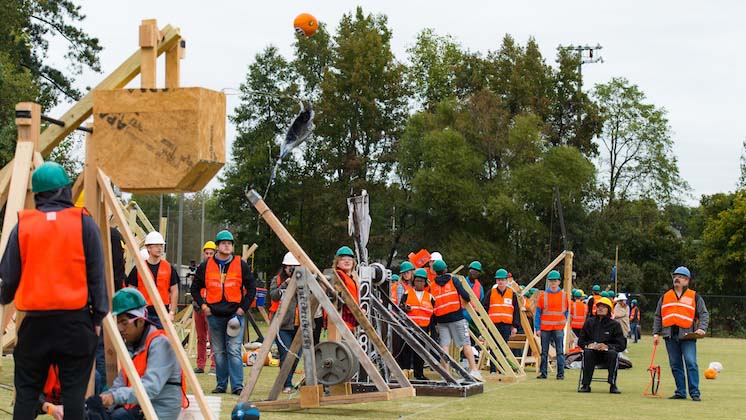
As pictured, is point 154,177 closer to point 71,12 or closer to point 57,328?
point 57,328

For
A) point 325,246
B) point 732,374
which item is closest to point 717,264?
point 325,246

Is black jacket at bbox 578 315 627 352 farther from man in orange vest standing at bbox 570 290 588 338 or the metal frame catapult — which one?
man in orange vest standing at bbox 570 290 588 338

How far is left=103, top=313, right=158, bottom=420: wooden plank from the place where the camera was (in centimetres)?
765

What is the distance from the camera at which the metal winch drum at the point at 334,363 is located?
12625 mm

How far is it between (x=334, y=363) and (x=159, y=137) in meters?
5.33

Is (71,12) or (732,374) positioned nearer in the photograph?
(732,374)

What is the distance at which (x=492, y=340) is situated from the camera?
1944 centimetres

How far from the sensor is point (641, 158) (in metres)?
73.4

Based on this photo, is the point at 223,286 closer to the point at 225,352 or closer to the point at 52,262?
the point at 225,352

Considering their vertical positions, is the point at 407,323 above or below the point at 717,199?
below

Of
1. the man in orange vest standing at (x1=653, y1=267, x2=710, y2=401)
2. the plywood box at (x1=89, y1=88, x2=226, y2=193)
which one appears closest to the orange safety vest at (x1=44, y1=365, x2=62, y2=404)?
the plywood box at (x1=89, y1=88, x2=226, y2=193)

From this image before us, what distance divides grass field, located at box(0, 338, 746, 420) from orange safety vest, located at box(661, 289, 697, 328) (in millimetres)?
1094

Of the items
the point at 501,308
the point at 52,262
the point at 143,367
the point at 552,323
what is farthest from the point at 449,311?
the point at 52,262

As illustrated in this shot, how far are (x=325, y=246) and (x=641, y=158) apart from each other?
22.3 m
